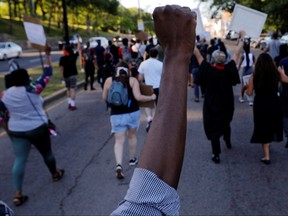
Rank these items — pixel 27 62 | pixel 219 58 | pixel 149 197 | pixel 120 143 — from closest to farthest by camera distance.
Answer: pixel 149 197 < pixel 120 143 < pixel 219 58 < pixel 27 62

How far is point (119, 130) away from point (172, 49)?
13.4 ft

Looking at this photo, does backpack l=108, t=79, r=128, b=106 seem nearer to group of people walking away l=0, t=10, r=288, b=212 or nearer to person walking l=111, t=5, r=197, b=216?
group of people walking away l=0, t=10, r=288, b=212

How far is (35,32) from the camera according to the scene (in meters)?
5.25

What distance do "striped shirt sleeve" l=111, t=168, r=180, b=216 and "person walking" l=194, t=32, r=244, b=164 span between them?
179 inches

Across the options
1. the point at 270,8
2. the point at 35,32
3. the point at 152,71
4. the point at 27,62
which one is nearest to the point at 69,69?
the point at 152,71

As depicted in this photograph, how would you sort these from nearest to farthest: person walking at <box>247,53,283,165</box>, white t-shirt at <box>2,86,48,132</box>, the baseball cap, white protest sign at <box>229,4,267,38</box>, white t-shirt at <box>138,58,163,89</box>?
white t-shirt at <box>2,86,48,132</box>
white protest sign at <box>229,4,267,38</box>
person walking at <box>247,53,283,165</box>
the baseball cap
white t-shirt at <box>138,58,163,89</box>

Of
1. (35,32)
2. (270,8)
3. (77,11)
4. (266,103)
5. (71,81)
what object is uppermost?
(77,11)

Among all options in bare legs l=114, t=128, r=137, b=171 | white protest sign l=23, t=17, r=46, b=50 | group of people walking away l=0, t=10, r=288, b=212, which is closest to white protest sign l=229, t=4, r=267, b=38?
group of people walking away l=0, t=10, r=288, b=212

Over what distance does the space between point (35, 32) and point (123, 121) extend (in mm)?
1804

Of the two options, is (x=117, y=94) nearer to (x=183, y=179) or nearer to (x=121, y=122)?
(x=121, y=122)

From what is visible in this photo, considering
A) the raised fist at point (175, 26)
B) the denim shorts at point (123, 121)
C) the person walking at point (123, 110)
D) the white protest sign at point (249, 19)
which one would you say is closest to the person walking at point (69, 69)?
the person walking at point (123, 110)

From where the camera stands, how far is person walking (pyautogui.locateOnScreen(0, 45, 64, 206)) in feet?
14.5

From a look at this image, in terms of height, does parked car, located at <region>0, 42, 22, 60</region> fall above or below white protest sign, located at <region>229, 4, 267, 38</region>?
below

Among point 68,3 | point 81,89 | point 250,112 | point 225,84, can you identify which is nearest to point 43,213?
point 225,84
